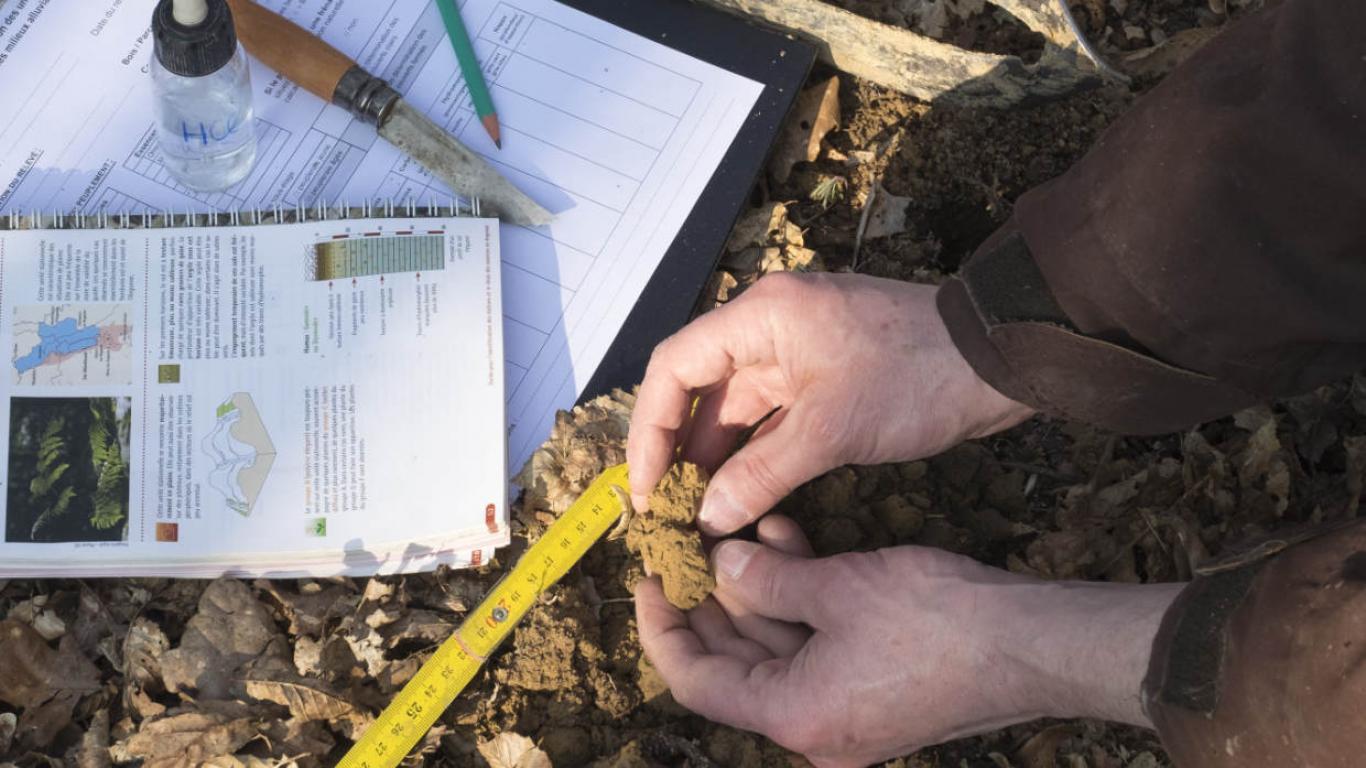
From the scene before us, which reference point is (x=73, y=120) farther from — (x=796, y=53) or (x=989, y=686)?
(x=989, y=686)

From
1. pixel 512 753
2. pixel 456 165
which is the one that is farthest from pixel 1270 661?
pixel 456 165

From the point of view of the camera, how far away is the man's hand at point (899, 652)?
1.73 meters

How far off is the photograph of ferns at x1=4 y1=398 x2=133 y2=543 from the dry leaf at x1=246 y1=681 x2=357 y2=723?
480 mm

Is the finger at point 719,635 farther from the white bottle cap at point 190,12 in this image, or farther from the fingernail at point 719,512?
the white bottle cap at point 190,12

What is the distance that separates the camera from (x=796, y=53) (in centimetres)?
265

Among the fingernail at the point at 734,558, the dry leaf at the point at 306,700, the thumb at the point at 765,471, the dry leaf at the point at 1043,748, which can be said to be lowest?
the dry leaf at the point at 1043,748

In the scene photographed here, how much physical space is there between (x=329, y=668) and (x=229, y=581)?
11.6 inches

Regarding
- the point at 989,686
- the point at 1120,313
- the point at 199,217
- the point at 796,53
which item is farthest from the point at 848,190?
the point at 199,217

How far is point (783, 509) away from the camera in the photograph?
7.33ft

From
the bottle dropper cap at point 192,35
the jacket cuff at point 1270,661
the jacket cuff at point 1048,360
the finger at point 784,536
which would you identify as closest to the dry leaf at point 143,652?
the bottle dropper cap at point 192,35

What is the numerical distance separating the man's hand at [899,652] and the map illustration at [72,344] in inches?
50.5

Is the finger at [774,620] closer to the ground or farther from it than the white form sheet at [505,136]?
closer to the ground

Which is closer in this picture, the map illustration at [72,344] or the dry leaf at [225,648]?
the dry leaf at [225,648]

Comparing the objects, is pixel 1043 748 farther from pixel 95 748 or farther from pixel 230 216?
pixel 230 216
